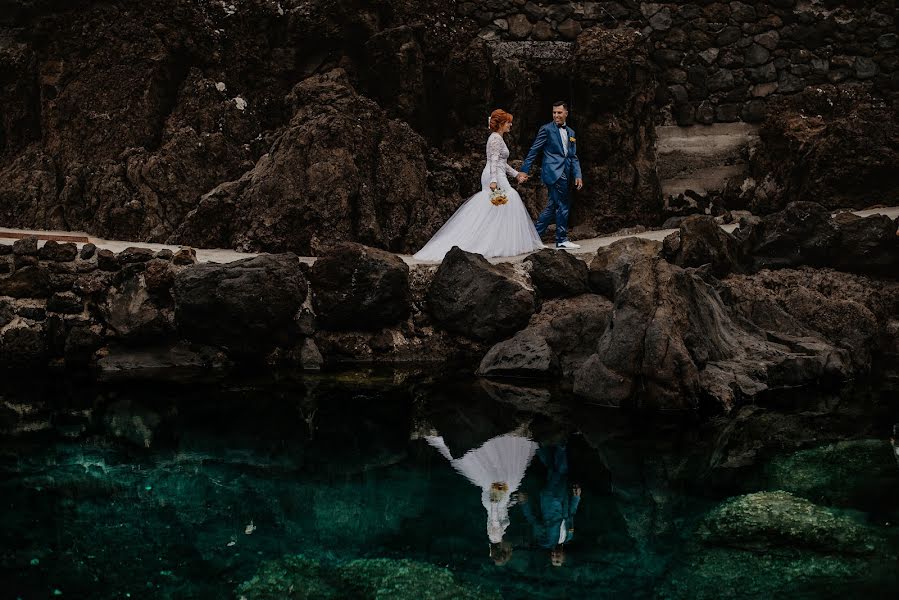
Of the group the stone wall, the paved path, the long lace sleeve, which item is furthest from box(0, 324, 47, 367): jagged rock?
the stone wall

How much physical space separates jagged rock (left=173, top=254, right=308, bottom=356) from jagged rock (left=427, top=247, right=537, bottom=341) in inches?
61.4

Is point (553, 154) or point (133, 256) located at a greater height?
point (553, 154)

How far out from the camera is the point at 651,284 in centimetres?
806

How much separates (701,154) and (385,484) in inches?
402

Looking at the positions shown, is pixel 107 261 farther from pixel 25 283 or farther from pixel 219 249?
pixel 219 249

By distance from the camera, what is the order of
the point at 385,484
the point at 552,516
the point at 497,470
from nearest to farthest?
the point at 552,516 → the point at 385,484 → the point at 497,470

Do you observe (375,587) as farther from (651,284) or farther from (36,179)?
(36,179)

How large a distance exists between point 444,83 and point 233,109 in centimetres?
298

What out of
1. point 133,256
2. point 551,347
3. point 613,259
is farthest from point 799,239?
point 133,256

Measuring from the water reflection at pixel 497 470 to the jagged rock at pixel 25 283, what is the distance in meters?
5.25

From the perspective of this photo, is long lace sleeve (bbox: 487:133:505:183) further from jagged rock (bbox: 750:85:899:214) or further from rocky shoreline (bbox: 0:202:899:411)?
jagged rock (bbox: 750:85:899:214)

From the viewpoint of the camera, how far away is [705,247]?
32.5 ft

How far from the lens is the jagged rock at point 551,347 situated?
8.66 metres

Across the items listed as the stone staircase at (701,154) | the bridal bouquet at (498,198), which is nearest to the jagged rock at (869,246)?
the bridal bouquet at (498,198)
